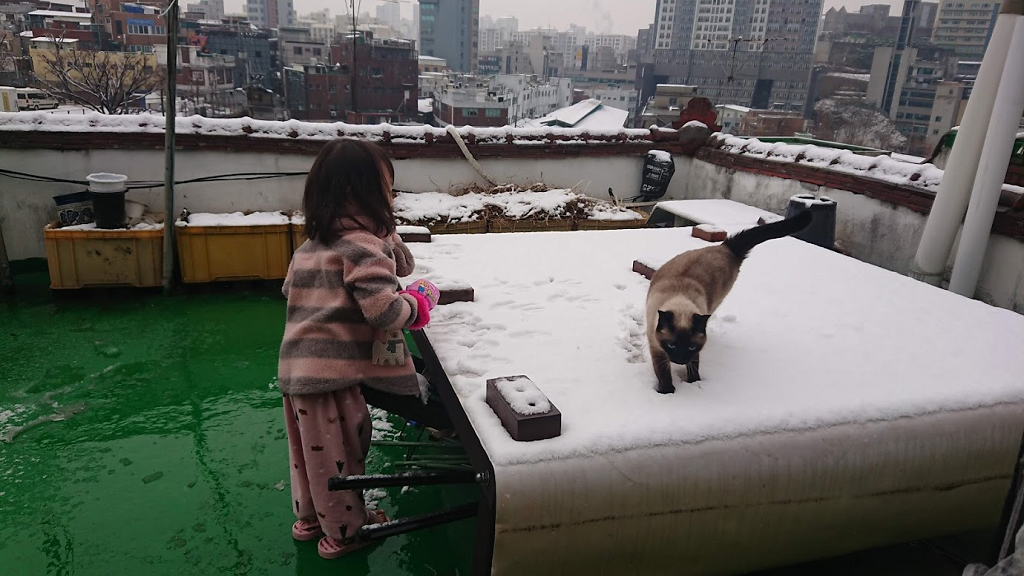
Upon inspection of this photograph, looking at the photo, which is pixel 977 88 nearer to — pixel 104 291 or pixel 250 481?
pixel 250 481

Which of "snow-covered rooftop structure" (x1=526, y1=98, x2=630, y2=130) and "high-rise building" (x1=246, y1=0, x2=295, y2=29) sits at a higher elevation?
"high-rise building" (x1=246, y1=0, x2=295, y2=29)

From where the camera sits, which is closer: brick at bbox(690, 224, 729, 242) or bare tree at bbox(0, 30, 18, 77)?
brick at bbox(690, 224, 729, 242)

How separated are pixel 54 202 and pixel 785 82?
53379mm

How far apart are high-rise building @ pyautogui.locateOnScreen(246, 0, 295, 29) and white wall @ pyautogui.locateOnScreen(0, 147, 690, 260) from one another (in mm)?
119156

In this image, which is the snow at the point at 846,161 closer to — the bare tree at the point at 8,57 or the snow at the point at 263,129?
the snow at the point at 263,129

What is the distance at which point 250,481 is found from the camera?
11.3 feet

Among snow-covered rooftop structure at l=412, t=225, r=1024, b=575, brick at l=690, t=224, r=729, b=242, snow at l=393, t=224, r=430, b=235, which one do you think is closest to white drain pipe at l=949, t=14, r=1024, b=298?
snow-covered rooftop structure at l=412, t=225, r=1024, b=575

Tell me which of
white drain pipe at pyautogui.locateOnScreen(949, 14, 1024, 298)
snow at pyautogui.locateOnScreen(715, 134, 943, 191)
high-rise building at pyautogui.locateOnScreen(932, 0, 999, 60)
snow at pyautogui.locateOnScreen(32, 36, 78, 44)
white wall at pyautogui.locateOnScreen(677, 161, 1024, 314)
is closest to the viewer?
white drain pipe at pyautogui.locateOnScreen(949, 14, 1024, 298)

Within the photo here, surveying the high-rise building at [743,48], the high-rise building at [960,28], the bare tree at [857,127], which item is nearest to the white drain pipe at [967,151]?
the high-rise building at [960,28]

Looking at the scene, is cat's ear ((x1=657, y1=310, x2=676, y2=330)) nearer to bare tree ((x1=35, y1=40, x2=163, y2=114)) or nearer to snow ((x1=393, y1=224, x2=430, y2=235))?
snow ((x1=393, y1=224, x2=430, y2=235))

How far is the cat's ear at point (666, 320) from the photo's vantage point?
7.76 ft

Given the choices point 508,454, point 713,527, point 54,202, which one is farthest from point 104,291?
point 713,527

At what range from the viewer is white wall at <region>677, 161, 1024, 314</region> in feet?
15.7

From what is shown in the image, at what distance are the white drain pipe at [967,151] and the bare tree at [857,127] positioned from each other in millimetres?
34043
